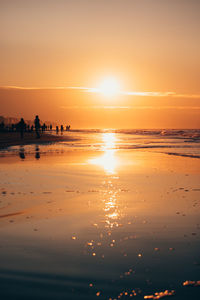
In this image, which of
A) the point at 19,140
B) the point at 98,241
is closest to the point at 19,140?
the point at 19,140

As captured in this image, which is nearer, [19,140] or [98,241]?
[98,241]

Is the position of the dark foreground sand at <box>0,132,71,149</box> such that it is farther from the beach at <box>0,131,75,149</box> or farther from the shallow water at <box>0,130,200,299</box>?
the shallow water at <box>0,130,200,299</box>

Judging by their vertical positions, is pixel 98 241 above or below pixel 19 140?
below

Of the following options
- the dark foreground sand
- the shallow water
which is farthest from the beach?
the shallow water

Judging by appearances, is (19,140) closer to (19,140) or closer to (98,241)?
(19,140)

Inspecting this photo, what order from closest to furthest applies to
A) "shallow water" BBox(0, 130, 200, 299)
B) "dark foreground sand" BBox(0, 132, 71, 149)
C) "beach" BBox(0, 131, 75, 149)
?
"shallow water" BBox(0, 130, 200, 299), "dark foreground sand" BBox(0, 132, 71, 149), "beach" BBox(0, 131, 75, 149)

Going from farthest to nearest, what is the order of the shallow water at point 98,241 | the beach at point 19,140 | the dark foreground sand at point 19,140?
the beach at point 19,140
the dark foreground sand at point 19,140
the shallow water at point 98,241

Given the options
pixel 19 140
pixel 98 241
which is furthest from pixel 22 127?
pixel 98 241

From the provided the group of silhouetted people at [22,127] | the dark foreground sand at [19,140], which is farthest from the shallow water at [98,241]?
the group of silhouetted people at [22,127]

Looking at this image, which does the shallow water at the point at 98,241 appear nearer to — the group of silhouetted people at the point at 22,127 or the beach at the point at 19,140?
the beach at the point at 19,140

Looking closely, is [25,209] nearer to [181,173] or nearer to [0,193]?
[0,193]

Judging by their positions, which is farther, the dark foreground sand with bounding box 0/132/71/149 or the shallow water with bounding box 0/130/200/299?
the dark foreground sand with bounding box 0/132/71/149

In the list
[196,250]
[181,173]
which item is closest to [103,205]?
[196,250]

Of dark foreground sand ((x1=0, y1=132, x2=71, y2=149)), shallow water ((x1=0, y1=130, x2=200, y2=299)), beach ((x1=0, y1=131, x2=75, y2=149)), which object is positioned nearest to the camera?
shallow water ((x1=0, y1=130, x2=200, y2=299))
